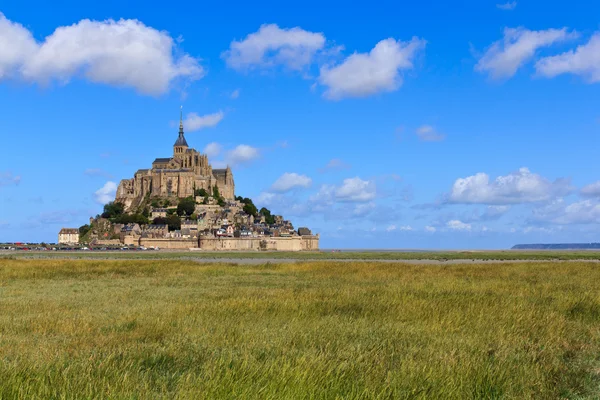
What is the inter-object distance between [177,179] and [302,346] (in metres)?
135

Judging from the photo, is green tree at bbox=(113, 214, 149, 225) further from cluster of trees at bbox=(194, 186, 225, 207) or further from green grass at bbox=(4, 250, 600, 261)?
green grass at bbox=(4, 250, 600, 261)

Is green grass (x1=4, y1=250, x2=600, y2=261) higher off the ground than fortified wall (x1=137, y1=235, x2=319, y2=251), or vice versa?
fortified wall (x1=137, y1=235, x2=319, y2=251)

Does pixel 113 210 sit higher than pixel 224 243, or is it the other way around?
pixel 113 210

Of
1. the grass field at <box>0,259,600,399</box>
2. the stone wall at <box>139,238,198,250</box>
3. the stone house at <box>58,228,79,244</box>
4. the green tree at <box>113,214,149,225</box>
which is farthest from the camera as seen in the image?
the stone house at <box>58,228,79,244</box>

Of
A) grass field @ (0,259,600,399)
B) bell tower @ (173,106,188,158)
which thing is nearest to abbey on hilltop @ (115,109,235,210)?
bell tower @ (173,106,188,158)

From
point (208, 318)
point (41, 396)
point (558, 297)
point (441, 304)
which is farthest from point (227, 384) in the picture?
point (558, 297)

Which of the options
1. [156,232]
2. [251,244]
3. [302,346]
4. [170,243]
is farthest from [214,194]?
[302,346]

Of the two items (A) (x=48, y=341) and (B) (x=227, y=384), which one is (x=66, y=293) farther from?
(B) (x=227, y=384)

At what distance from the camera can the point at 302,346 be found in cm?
767

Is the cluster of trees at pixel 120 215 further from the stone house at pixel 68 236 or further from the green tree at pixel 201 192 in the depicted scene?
Result: the green tree at pixel 201 192

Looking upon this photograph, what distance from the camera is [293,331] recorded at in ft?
28.5

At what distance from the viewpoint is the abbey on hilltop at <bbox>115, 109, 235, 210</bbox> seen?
139500mm

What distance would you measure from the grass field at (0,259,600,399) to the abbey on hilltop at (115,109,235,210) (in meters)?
127

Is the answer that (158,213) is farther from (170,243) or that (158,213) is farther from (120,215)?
(170,243)
